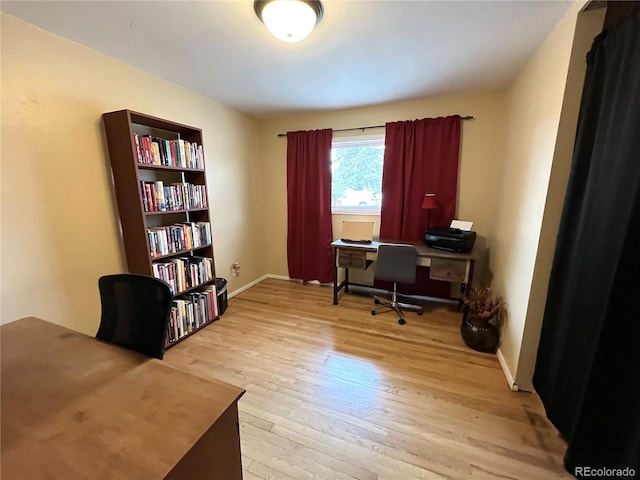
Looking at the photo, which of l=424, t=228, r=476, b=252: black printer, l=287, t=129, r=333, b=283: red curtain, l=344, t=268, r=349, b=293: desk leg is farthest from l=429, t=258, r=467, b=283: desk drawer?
l=287, t=129, r=333, b=283: red curtain

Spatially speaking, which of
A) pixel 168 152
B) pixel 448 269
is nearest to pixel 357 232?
pixel 448 269

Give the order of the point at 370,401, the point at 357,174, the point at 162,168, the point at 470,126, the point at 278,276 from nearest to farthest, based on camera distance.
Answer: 1. the point at 370,401
2. the point at 162,168
3. the point at 470,126
4. the point at 357,174
5. the point at 278,276

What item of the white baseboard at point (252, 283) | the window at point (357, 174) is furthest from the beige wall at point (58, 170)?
the window at point (357, 174)

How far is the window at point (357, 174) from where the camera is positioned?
130 inches

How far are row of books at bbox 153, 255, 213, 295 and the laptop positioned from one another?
63.8 inches

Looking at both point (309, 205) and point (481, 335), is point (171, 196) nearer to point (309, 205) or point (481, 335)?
point (309, 205)

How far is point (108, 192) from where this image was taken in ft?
6.72

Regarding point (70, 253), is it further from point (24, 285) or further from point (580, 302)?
point (580, 302)

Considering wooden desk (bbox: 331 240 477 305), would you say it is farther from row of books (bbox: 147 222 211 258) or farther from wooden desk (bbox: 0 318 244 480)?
wooden desk (bbox: 0 318 244 480)

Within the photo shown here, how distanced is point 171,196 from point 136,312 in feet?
4.73

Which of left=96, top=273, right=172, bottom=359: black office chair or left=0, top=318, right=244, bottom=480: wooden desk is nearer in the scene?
left=0, top=318, right=244, bottom=480: wooden desk

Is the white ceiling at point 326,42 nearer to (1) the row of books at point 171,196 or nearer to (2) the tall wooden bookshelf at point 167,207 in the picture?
(2) the tall wooden bookshelf at point 167,207

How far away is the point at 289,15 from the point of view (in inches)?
52.8

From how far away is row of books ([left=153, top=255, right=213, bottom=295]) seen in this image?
2211 millimetres
